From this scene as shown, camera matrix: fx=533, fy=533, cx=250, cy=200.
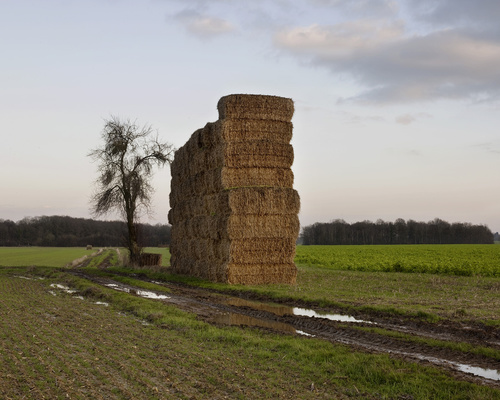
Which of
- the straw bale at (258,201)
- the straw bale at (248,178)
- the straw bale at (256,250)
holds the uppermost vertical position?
the straw bale at (248,178)

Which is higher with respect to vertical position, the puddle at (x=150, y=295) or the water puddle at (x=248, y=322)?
the water puddle at (x=248, y=322)

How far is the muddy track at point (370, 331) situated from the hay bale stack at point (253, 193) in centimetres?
503

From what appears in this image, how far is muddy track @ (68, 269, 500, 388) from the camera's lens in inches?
381

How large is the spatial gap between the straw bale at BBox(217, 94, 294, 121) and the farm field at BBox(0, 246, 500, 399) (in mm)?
9077

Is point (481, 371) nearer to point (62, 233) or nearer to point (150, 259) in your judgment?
point (150, 259)

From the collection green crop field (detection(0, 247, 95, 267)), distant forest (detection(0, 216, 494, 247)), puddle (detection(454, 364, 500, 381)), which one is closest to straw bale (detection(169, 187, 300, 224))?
puddle (detection(454, 364, 500, 381))

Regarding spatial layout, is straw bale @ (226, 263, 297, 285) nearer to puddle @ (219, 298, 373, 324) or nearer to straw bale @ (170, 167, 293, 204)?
straw bale @ (170, 167, 293, 204)

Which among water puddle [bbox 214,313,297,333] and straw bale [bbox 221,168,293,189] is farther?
straw bale [bbox 221,168,293,189]

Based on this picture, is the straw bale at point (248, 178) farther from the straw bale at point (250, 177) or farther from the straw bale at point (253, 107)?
the straw bale at point (253, 107)

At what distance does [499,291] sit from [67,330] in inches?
621

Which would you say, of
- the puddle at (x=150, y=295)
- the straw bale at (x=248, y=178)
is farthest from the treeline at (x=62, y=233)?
the puddle at (x=150, y=295)

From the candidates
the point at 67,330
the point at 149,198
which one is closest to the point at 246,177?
the point at 67,330

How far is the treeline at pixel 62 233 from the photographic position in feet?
427

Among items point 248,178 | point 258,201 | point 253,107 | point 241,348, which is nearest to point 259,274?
point 258,201
